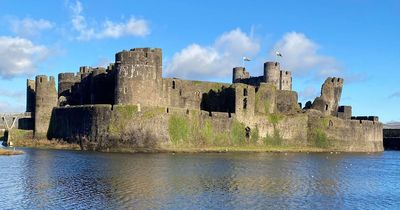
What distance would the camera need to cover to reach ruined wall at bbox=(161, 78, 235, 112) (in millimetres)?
61125

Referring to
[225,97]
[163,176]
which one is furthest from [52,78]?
[163,176]

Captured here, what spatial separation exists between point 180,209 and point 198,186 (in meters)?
6.38

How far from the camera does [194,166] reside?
38.1m

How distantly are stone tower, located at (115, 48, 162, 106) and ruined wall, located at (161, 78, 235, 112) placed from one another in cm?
507

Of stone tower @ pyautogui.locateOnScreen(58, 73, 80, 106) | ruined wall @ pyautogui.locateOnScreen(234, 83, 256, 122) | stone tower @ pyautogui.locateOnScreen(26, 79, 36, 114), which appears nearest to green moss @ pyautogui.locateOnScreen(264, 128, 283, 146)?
ruined wall @ pyautogui.locateOnScreen(234, 83, 256, 122)

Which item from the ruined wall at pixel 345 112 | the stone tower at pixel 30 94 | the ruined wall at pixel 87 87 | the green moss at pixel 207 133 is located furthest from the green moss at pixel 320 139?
the stone tower at pixel 30 94

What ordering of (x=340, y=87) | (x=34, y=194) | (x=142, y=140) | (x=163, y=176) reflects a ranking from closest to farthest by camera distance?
(x=34, y=194) → (x=163, y=176) → (x=142, y=140) → (x=340, y=87)

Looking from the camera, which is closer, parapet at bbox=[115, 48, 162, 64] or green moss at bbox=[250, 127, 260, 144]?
parapet at bbox=[115, 48, 162, 64]

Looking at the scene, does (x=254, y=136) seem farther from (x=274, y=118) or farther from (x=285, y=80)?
(x=285, y=80)

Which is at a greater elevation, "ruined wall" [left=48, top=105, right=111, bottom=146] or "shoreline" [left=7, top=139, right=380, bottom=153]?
"ruined wall" [left=48, top=105, right=111, bottom=146]

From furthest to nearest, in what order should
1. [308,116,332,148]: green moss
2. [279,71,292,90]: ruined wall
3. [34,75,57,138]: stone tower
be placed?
[279,71,292,90]: ruined wall, [308,116,332,148]: green moss, [34,75,57,138]: stone tower

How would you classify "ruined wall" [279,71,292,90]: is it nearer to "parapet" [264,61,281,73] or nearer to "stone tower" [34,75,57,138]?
"parapet" [264,61,281,73]

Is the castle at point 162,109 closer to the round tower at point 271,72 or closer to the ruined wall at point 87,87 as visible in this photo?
the ruined wall at point 87,87

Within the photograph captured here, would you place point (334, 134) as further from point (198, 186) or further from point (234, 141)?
point (198, 186)
